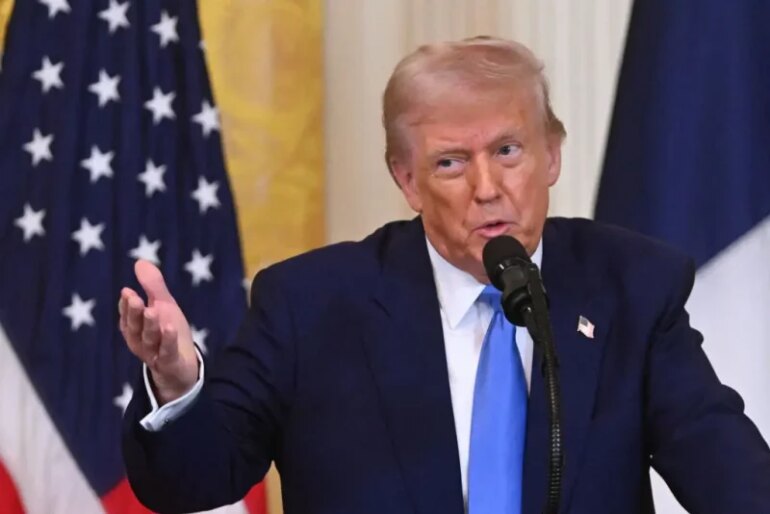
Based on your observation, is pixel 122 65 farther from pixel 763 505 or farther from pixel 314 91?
pixel 763 505

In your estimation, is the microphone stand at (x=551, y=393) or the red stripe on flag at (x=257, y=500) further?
the red stripe on flag at (x=257, y=500)

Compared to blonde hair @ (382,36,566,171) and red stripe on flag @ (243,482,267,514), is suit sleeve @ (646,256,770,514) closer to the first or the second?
blonde hair @ (382,36,566,171)

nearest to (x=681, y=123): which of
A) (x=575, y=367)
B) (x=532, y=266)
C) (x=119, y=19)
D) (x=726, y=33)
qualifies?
(x=726, y=33)

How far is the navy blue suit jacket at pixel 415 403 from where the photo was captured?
1509 millimetres

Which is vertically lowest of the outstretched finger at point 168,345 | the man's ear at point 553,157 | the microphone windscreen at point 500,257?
the outstretched finger at point 168,345

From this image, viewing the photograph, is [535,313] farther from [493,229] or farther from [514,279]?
[493,229]

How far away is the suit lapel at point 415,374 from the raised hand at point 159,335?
330 millimetres

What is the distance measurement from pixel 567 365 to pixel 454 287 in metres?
0.22

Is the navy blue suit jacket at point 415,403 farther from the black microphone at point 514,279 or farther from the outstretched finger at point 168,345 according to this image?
the black microphone at point 514,279

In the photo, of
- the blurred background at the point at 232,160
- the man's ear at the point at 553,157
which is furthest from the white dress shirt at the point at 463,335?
the blurred background at the point at 232,160

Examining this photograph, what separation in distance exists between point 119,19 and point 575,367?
152 centimetres

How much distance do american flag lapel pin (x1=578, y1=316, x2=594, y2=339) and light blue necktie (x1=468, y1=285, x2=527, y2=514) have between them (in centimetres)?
10

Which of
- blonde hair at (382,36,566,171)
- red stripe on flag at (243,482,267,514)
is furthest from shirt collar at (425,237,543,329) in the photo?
red stripe on flag at (243,482,267,514)

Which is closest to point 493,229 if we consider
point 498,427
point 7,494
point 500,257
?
point 498,427
